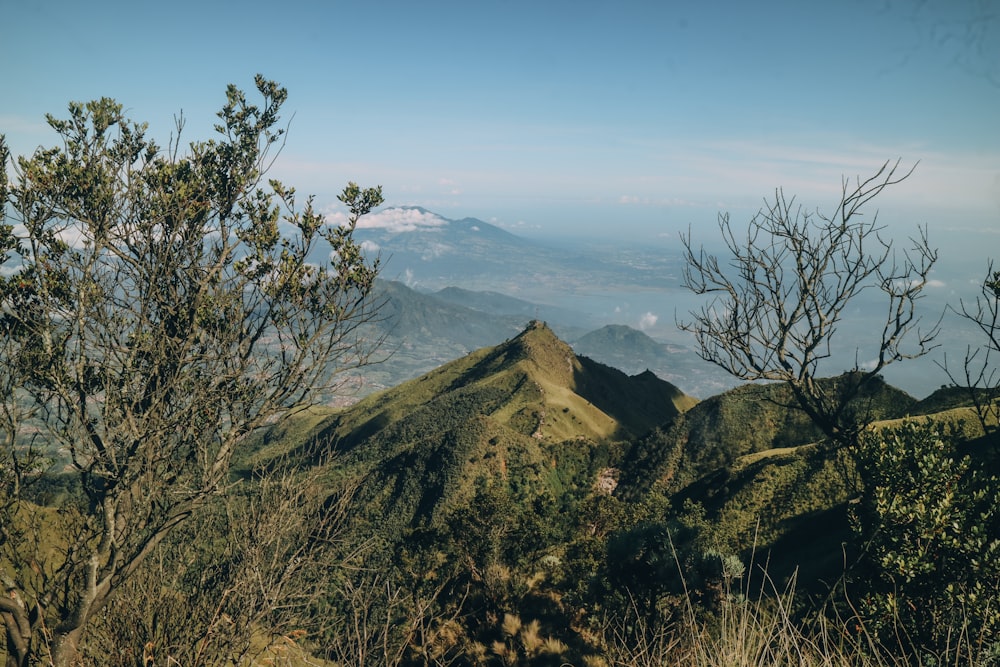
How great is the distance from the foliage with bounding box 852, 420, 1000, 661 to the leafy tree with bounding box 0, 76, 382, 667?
49.1ft

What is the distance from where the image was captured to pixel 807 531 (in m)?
43.6

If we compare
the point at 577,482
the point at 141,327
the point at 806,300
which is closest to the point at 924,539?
the point at 806,300

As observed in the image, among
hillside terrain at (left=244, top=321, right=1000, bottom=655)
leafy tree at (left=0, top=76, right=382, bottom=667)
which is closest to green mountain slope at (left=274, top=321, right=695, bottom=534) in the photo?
hillside terrain at (left=244, top=321, right=1000, bottom=655)

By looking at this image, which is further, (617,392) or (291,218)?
(617,392)

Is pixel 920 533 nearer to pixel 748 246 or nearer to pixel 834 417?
pixel 834 417

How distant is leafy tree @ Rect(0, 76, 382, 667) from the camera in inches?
465

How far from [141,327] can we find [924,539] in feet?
67.3

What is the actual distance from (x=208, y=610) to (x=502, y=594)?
2306 centimetres

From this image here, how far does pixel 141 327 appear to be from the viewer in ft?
39.6

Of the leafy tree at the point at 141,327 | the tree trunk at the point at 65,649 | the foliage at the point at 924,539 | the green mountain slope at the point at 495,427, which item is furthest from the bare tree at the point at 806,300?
the green mountain slope at the point at 495,427

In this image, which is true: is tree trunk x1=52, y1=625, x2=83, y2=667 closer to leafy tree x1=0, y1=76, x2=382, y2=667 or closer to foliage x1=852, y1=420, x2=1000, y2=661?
leafy tree x1=0, y1=76, x2=382, y2=667

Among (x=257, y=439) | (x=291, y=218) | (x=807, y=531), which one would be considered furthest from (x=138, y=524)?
(x=257, y=439)

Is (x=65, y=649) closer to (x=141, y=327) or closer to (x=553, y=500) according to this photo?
(x=141, y=327)

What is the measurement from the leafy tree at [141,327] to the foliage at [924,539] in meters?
→ 15.0
